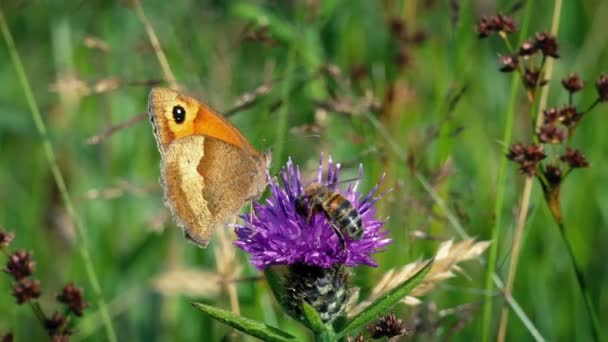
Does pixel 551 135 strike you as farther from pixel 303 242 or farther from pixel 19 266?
pixel 19 266

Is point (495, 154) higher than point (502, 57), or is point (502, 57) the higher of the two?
point (502, 57)

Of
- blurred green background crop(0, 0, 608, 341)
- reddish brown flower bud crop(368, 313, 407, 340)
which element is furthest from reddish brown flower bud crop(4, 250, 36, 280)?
reddish brown flower bud crop(368, 313, 407, 340)

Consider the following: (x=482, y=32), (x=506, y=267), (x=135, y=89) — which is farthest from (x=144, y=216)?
(x=482, y=32)

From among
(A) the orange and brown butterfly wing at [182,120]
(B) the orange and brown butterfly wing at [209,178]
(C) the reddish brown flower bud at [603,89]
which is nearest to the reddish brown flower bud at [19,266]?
(B) the orange and brown butterfly wing at [209,178]

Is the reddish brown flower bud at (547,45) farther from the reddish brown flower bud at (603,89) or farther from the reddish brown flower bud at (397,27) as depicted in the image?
the reddish brown flower bud at (397,27)

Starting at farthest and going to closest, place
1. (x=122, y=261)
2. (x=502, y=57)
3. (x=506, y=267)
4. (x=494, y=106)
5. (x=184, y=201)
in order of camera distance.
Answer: (x=494, y=106)
(x=122, y=261)
(x=506, y=267)
(x=184, y=201)
(x=502, y=57)

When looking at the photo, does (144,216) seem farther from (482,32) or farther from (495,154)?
(482,32)

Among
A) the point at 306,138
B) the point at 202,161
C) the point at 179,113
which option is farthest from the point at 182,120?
the point at 306,138
